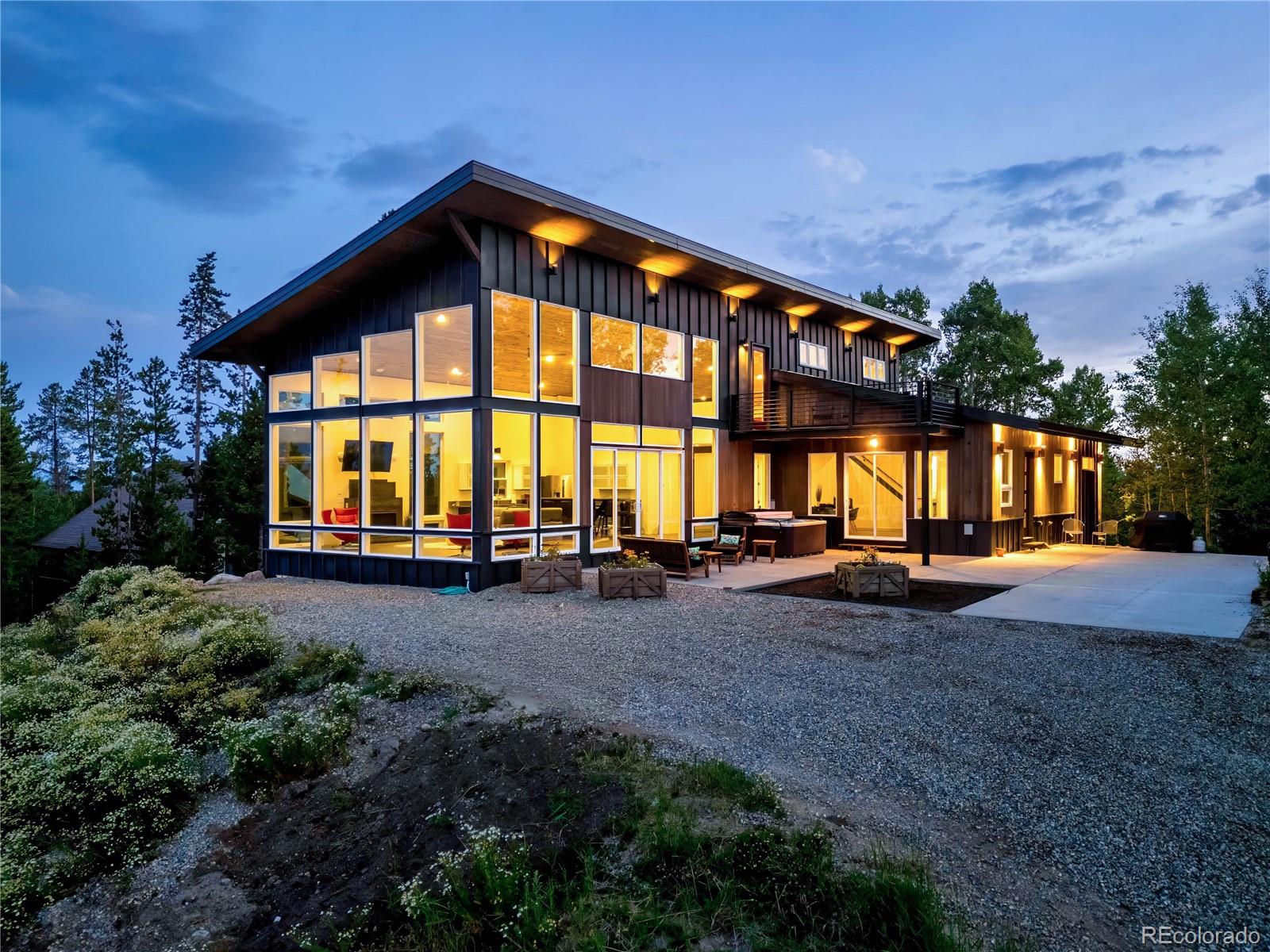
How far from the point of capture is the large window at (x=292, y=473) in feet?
45.0

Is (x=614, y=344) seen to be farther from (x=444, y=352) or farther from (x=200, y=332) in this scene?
(x=200, y=332)

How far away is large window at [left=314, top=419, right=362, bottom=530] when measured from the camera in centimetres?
1286

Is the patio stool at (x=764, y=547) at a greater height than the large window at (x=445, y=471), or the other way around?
the large window at (x=445, y=471)

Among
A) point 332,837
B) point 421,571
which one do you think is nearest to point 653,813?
point 332,837

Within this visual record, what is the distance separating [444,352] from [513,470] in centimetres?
240

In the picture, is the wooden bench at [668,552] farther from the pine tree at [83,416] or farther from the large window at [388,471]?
the pine tree at [83,416]

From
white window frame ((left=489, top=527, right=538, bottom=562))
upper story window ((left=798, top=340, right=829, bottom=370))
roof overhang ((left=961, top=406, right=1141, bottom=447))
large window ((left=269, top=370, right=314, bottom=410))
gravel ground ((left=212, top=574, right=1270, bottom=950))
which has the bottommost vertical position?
gravel ground ((left=212, top=574, right=1270, bottom=950))

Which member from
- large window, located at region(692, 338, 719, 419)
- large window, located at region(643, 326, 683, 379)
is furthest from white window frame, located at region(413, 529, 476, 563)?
large window, located at region(692, 338, 719, 419)

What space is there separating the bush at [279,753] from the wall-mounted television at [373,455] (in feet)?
24.9

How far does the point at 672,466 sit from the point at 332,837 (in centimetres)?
1112

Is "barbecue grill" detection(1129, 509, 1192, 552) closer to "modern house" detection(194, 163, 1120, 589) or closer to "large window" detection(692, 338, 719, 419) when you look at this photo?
"modern house" detection(194, 163, 1120, 589)

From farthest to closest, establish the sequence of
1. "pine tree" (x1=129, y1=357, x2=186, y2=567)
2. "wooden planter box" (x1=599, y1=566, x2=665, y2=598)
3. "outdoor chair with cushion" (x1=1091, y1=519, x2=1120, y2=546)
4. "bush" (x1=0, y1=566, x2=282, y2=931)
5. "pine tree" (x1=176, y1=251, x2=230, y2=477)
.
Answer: "pine tree" (x1=176, y1=251, x2=230, y2=477) < "pine tree" (x1=129, y1=357, x2=186, y2=567) < "outdoor chair with cushion" (x1=1091, y1=519, x2=1120, y2=546) < "wooden planter box" (x1=599, y1=566, x2=665, y2=598) < "bush" (x1=0, y1=566, x2=282, y2=931)

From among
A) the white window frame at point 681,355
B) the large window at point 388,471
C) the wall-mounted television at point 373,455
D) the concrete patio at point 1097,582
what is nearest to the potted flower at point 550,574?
the concrete patio at point 1097,582

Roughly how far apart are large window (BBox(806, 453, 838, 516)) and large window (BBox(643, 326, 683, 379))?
4.70m
